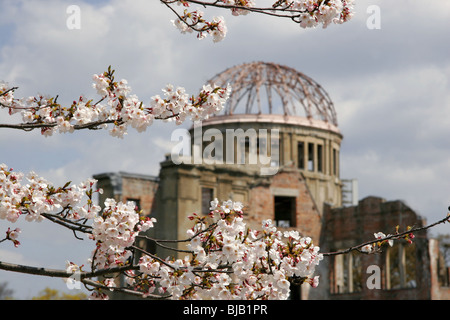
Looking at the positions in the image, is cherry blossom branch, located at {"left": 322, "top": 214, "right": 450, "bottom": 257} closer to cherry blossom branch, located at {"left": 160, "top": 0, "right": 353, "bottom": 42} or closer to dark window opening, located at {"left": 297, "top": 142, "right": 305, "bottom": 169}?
cherry blossom branch, located at {"left": 160, "top": 0, "right": 353, "bottom": 42}

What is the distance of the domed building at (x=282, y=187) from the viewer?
114 ft

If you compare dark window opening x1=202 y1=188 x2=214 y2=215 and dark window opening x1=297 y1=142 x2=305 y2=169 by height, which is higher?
dark window opening x1=297 y1=142 x2=305 y2=169

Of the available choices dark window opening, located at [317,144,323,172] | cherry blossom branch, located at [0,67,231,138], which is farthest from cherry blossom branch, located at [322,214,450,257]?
dark window opening, located at [317,144,323,172]

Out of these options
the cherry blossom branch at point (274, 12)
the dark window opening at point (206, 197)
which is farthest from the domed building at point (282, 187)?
the cherry blossom branch at point (274, 12)

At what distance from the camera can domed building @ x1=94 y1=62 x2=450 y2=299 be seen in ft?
114

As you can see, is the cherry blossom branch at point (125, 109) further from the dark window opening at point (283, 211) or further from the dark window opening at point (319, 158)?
the dark window opening at point (319, 158)

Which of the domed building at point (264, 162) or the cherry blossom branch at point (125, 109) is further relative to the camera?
the domed building at point (264, 162)

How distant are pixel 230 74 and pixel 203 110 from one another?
3276 cm

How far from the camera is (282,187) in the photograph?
37406 mm

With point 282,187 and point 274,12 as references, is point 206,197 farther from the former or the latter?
point 274,12

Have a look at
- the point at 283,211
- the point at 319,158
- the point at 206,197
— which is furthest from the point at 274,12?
the point at 319,158

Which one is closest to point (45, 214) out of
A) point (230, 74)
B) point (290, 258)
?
point (290, 258)
